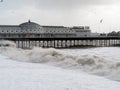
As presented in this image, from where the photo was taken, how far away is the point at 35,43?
8212 cm

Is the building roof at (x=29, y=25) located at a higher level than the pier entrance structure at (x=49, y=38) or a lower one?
higher

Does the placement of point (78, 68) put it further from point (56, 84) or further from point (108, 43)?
point (108, 43)

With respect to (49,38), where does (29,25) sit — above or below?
above

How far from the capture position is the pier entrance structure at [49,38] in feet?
254

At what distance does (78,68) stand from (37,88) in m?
6.60

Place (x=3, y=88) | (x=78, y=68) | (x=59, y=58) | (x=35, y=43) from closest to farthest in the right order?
1. (x=3, y=88)
2. (x=78, y=68)
3. (x=59, y=58)
4. (x=35, y=43)

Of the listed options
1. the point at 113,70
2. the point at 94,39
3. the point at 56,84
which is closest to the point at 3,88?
the point at 56,84

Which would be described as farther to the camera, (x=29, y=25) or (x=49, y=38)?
(x=29, y=25)

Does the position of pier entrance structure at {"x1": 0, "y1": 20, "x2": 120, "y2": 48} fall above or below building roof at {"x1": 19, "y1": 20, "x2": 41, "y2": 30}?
below

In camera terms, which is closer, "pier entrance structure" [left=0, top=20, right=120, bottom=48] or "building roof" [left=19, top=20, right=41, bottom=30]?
"pier entrance structure" [left=0, top=20, right=120, bottom=48]

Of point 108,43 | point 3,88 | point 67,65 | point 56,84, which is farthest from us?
point 108,43

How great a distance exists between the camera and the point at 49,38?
76812 mm

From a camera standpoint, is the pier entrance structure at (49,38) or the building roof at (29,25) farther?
the building roof at (29,25)

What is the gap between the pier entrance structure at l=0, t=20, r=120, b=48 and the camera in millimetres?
77500
